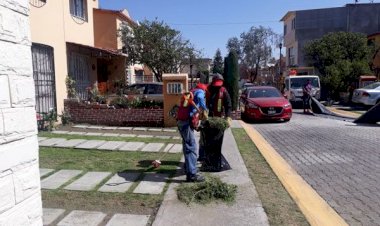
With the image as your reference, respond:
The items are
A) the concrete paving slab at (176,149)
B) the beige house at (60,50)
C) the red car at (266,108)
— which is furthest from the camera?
the red car at (266,108)

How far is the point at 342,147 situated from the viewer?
8734mm

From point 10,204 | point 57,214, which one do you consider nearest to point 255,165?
point 57,214

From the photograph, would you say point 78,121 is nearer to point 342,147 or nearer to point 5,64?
point 342,147

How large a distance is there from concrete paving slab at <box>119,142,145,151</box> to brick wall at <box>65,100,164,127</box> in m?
3.42

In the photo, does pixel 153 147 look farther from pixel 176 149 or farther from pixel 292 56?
pixel 292 56

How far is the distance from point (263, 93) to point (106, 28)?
12.7 metres

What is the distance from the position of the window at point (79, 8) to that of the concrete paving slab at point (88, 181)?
9781 mm

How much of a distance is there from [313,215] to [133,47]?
21093 mm

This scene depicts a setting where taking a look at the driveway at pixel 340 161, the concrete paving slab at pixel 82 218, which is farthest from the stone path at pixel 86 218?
the driveway at pixel 340 161

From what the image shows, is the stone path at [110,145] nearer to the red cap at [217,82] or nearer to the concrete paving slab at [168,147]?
the concrete paving slab at [168,147]

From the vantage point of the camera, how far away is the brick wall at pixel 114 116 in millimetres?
12219

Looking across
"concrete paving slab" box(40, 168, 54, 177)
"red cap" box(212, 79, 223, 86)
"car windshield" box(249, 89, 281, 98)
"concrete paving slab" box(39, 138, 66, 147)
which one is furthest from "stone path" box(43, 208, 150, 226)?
"car windshield" box(249, 89, 281, 98)

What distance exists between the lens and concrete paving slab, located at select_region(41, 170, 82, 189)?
5.23 metres

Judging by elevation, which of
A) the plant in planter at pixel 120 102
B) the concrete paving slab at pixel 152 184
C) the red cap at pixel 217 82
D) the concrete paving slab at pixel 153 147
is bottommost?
the concrete paving slab at pixel 152 184
